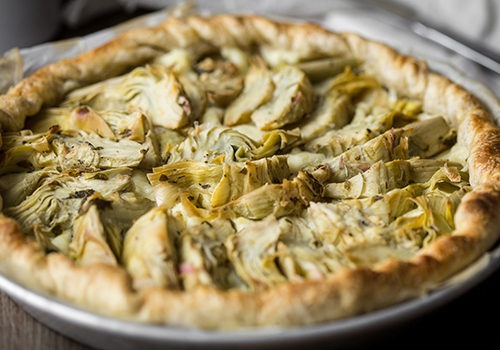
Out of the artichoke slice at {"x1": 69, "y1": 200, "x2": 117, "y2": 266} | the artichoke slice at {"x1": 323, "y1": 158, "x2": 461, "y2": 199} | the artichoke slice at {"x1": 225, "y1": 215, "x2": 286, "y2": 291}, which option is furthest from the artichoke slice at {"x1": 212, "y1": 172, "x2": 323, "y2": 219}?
the artichoke slice at {"x1": 69, "y1": 200, "x2": 117, "y2": 266}

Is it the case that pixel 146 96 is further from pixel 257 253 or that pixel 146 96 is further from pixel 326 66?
pixel 257 253

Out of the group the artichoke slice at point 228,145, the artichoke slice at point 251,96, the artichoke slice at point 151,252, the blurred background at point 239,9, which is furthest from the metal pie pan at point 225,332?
the blurred background at point 239,9

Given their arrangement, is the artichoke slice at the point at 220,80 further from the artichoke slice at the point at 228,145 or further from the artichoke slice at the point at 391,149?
the artichoke slice at the point at 391,149

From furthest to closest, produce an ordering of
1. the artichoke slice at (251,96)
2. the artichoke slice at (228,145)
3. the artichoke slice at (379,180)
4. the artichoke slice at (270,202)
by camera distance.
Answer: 1. the artichoke slice at (251,96)
2. the artichoke slice at (228,145)
3. the artichoke slice at (379,180)
4. the artichoke slice at (270,202)

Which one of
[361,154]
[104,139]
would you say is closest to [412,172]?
[361,154]

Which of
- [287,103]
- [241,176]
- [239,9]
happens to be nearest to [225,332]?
[241,176]

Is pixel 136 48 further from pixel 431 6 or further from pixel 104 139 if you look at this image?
pixel 431 6
